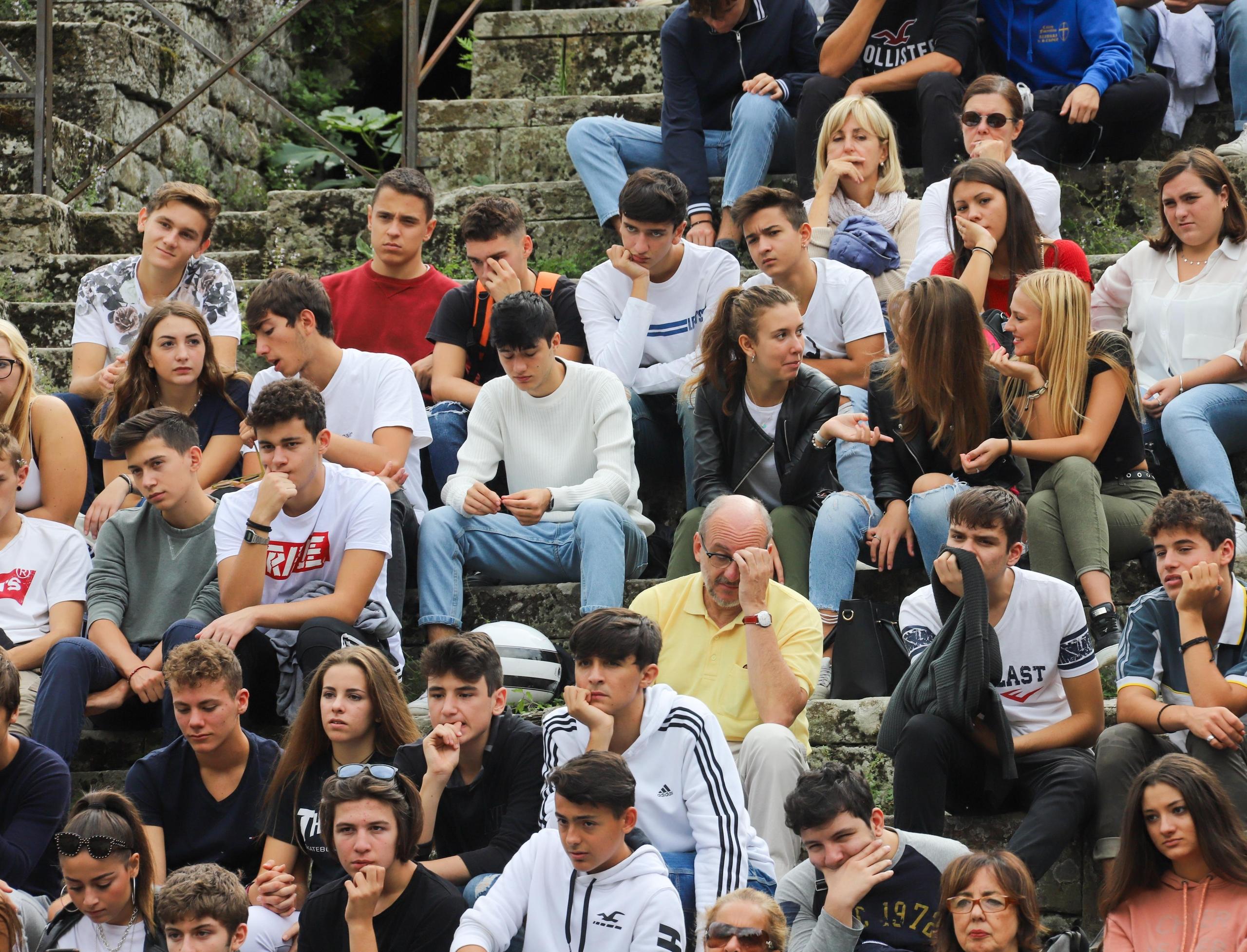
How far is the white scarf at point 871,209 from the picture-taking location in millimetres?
6488

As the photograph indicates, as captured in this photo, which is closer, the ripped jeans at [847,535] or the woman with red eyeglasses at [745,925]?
the woman with red eyeglasses at [745,925]

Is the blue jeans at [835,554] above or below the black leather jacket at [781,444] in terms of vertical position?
below

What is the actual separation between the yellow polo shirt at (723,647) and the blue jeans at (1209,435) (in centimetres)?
142

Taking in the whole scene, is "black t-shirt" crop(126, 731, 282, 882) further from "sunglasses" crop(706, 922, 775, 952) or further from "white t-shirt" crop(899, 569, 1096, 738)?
"white t-shirt" crop(899, 569, 1096, 738)

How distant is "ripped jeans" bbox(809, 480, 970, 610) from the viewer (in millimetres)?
5012

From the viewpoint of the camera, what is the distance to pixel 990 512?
4.41 metres

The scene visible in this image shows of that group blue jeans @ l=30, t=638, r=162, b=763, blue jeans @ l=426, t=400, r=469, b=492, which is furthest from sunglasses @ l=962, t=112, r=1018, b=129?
blue jeans @ l=30, t=638, r=162, b=763

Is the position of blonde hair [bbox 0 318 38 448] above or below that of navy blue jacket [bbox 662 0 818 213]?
below

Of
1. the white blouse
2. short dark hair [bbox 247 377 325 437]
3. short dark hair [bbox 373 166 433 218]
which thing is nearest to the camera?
short dark hair [bbox 247 377 325 437]

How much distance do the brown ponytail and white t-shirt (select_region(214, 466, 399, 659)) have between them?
1171 mm

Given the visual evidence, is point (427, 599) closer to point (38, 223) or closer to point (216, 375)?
point (216, 375)

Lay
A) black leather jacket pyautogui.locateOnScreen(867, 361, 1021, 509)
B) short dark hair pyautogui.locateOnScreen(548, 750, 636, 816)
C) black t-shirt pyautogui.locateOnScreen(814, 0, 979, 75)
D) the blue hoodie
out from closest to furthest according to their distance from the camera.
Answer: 1. short dark hair pyautogui.locateOnScreen(548, 750, 636, 816)
2. black leather jacket pyautogui.locateOnScreen(867, 361, 1021, 509)
3. the blue hoodie
4. black t-shirt pyautogui.locateOnScreen(814, 0, 979, 75)

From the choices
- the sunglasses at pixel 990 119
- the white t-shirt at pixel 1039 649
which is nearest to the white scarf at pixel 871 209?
the sunglasses at pixel 990 119

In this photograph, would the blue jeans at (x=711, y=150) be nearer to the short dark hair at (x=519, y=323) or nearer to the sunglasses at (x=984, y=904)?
the short dark hair at (x=519, y=323)
